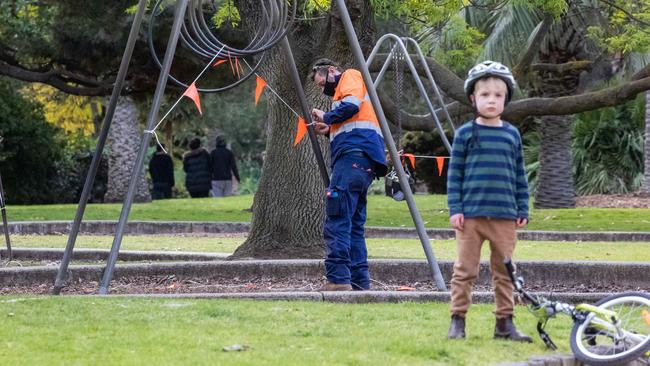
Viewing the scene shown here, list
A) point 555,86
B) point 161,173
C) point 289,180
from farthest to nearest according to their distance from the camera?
point 161,173 < point 555,86 < point 289,180

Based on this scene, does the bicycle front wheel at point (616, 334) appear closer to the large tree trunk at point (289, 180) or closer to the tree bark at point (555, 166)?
the large tree trunk at point (289, 180)

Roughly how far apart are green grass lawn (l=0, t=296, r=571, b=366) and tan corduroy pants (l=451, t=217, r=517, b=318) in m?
0.20

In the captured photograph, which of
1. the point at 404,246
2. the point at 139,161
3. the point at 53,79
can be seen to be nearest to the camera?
the point at 139,161

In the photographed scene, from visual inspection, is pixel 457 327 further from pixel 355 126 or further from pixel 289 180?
pixel 289 180

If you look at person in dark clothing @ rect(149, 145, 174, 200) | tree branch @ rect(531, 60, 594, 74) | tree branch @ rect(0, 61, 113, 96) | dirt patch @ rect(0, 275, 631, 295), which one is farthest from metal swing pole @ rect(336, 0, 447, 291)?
person in dark clothing @ rect(149, 145, 174, 200)

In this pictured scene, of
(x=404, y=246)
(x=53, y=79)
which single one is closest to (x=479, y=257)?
(x=404, y=246)

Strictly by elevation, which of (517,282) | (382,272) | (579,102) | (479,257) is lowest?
(382,272)

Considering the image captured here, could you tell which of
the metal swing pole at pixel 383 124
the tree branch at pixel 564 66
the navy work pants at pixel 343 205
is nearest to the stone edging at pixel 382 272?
the metal swing pole at pixel 383 124

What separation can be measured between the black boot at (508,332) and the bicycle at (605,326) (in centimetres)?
14

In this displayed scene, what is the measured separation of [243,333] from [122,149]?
22849 mm

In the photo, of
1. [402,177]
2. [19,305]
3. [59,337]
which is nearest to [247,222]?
[402,177]

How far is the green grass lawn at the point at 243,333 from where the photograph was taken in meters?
6.34

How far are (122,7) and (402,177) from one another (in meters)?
13.1

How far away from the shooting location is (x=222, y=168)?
2909cm
